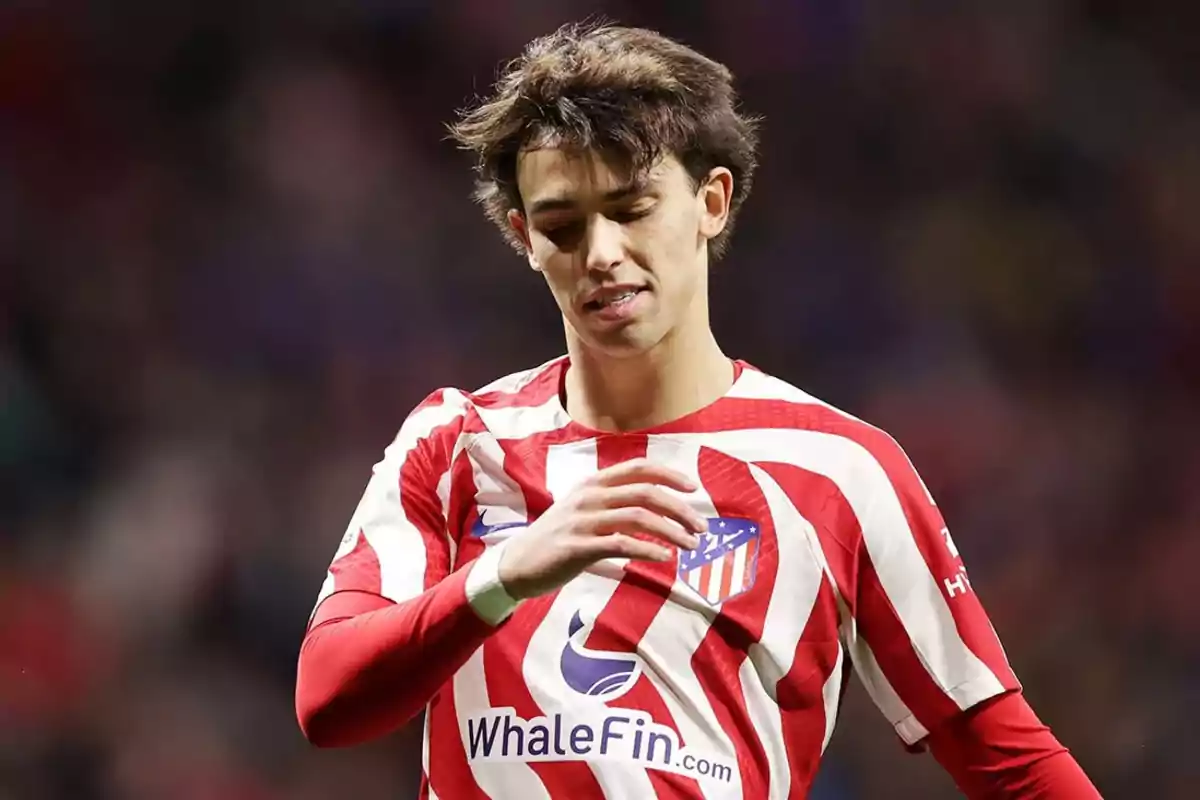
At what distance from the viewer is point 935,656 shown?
2.10 metres

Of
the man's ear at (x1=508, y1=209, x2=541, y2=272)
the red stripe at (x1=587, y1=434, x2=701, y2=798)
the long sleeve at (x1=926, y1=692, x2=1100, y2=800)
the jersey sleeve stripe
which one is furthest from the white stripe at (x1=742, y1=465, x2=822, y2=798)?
the man's ear at (x1=508, y1=209, x2=541, y2=272)

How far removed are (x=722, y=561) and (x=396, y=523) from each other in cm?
45

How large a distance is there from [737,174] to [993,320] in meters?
1.94

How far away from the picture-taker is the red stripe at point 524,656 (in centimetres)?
202

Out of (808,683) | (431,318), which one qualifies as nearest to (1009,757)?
(808,683)

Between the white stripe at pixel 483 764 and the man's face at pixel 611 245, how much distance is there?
1.55 feet

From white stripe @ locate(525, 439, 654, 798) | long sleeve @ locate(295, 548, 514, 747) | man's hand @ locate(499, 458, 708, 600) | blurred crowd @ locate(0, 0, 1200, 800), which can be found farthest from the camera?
blurred crowd @ locate(0, 0, 1200, 800)

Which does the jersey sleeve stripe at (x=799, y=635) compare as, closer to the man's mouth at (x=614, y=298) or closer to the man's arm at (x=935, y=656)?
the man's arm at (x=935, y=656)

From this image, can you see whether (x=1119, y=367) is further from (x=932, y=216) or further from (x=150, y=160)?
(x=150, y=160)

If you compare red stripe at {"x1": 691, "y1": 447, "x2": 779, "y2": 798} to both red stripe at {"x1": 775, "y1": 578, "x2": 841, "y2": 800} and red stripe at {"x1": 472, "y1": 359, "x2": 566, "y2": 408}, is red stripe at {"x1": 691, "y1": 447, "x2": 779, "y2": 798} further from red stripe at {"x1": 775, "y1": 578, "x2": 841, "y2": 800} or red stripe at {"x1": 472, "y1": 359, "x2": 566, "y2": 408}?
red stripe at {"x1": 472, "y1": 359, "x2": 566, "y2": 408}

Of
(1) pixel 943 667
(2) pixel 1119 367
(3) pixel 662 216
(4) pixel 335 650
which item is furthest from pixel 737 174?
(2) pixel 1119 367

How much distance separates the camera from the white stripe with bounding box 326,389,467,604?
2064 millimetres

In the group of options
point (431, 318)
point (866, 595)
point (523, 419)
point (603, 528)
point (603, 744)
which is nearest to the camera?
point (603, 528)

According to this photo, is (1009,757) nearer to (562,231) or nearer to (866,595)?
(866,595)
